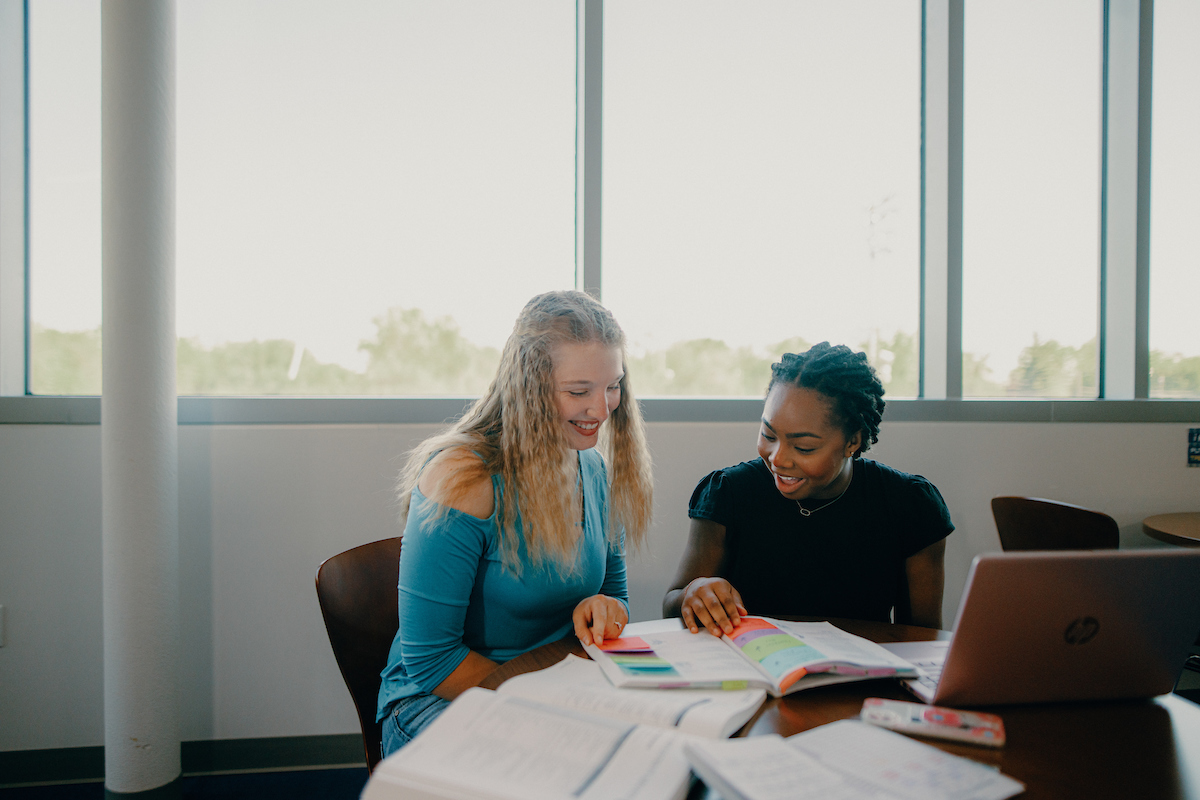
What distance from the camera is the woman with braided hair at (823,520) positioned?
146cm

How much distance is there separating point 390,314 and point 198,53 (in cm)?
103

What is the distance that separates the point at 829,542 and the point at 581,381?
0.72 m

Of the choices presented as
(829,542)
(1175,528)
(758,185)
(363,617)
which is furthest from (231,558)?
(1175,528)

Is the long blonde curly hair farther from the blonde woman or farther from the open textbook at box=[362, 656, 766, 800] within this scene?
the open textbook at box=[362, 656, 766, 800]

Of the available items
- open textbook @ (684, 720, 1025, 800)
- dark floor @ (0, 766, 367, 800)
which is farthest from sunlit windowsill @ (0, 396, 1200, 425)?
open textbook @ (684, 720, 1025, 800)

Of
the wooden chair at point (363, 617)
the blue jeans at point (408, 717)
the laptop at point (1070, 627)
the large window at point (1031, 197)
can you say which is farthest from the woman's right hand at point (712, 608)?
the large window at point (1031, 197)

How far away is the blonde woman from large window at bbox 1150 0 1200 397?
2608mm

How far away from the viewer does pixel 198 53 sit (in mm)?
2094

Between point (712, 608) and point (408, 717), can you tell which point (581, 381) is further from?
point (408, 717)

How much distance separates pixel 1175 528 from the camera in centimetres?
212

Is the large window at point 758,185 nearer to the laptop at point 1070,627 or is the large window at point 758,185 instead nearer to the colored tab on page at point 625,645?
the colored tab on page at point 625,645

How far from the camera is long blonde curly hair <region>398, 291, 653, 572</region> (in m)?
1.23

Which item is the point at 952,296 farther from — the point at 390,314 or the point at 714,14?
the point at 390,314

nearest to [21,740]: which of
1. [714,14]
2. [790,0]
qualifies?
[714,14]
